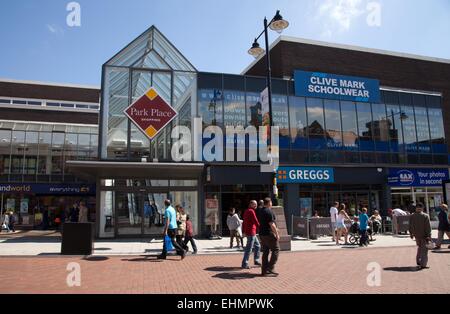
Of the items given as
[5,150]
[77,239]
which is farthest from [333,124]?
[5,150]

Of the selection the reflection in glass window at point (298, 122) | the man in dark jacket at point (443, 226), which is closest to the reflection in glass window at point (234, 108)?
the reflection in glass window at point (298, 122)

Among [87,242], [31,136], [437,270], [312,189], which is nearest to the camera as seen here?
[437,270]

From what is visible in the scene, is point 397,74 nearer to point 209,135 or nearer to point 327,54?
point 327,54

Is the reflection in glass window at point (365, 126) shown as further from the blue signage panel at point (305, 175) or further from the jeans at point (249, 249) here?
the jeans at point (249, 249)

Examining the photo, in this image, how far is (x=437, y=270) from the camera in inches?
373

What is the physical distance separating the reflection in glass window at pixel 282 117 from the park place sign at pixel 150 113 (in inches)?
241

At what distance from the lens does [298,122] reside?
2217 cm

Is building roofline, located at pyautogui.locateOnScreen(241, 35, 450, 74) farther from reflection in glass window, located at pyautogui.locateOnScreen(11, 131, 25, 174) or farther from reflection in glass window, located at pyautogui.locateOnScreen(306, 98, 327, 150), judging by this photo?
reflection in glass window, located at pyautogui.locateOnScreen(11, 131, 25, 174)

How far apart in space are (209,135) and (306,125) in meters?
6.23

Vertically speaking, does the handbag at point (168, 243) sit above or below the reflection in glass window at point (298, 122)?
below

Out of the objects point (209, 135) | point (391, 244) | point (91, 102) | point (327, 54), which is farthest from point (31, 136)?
point (391, 244)

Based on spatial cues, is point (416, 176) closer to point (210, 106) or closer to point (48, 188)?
point (210, 106)

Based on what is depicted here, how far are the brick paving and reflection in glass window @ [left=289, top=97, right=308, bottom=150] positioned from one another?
10119 millimetres

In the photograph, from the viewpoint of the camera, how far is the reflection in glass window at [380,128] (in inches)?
940
